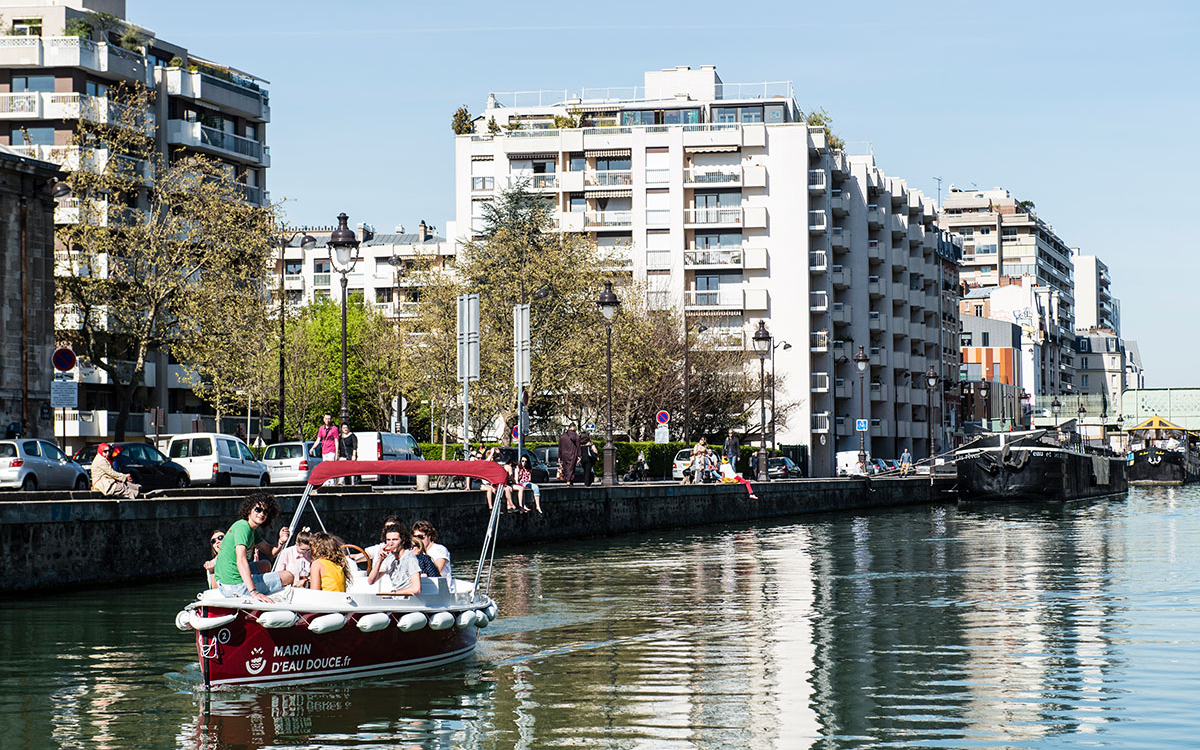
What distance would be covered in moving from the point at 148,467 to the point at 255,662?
83.5 feet

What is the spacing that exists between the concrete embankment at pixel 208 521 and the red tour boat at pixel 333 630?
8472 millimetres

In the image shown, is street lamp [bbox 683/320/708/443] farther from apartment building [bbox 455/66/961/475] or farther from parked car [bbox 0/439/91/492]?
parked car [bbox 0/439/91/492]

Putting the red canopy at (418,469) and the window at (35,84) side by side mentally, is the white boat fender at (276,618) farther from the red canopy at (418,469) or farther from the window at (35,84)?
the window at (35,84)

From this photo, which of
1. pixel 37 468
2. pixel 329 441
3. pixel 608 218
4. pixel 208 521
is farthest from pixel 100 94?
pixel 208 521

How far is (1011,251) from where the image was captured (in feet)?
578

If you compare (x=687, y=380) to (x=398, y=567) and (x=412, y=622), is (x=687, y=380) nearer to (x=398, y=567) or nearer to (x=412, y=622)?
(x=398, y=567)

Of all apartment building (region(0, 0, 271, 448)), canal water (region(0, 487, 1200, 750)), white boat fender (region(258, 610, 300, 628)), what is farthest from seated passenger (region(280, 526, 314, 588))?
apartment building (region(0, 0, 271, 448))

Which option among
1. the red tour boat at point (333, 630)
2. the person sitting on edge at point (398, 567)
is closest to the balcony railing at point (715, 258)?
the red tour boat at point (333, 630)

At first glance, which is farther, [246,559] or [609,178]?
[609,178]

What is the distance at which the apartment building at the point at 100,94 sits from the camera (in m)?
66.2

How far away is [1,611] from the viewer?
2212 centimetres

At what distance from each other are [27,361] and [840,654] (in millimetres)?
34756

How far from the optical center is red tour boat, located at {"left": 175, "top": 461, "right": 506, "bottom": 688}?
15.0 metres

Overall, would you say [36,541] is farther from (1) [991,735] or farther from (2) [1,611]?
(1) [991,735]
